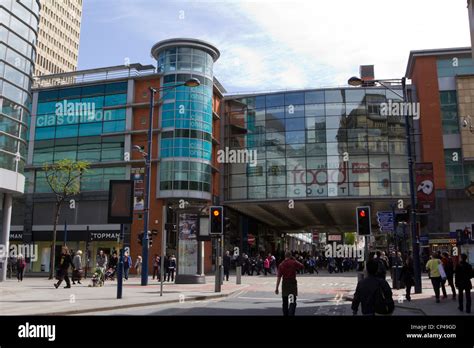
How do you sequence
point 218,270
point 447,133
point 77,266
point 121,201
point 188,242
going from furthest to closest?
point 447,133
point 188,242
point 77,266
point 218,270
point 121,201

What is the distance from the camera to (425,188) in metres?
19.3

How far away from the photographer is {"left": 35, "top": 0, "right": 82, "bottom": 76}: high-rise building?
12569 cm

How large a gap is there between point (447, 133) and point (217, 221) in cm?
3284

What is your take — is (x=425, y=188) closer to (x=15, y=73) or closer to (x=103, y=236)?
(x=15, y=73)

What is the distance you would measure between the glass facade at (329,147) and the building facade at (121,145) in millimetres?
6008

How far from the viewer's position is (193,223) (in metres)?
25.3

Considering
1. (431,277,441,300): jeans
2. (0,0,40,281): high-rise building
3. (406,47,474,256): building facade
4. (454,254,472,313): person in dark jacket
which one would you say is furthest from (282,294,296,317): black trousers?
(406,47,474,256): building facade

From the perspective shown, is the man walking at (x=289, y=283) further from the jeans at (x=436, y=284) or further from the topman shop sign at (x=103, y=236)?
the topman shop sign at (x=103, y=236)

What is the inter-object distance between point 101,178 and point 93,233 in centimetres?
548

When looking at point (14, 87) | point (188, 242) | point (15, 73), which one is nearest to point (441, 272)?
point (188, 242)

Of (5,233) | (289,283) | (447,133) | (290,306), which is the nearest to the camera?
(290,306)

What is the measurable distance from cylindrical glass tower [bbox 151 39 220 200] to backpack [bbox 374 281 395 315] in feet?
120

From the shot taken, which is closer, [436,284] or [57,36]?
[436,284]

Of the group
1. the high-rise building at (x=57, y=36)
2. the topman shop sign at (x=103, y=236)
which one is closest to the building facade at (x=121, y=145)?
the topman shop sign at (x=103, y=236)
